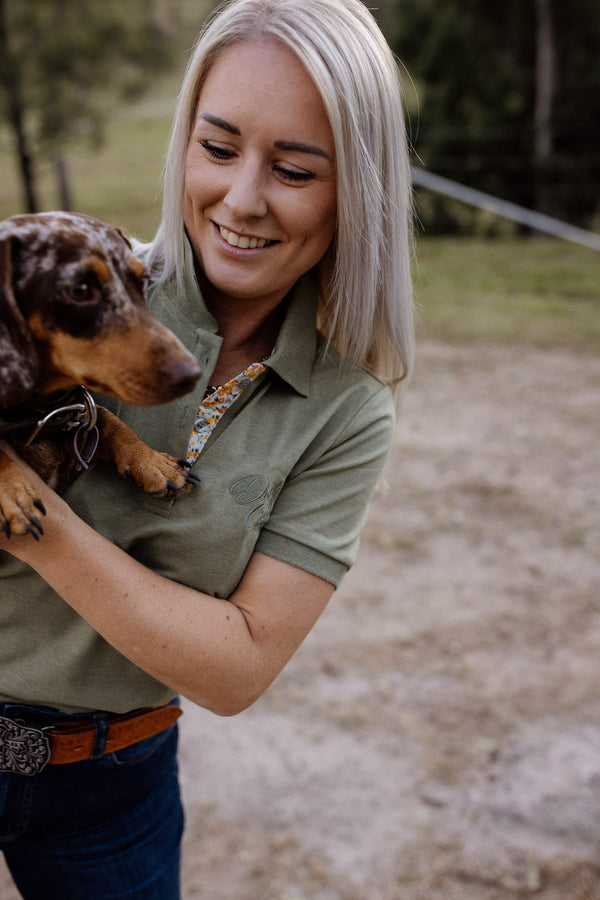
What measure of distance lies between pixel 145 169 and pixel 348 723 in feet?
70.4

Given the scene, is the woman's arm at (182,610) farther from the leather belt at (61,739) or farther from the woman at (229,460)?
the leather belt at (61,739)

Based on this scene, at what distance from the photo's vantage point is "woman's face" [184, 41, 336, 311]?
169 cm

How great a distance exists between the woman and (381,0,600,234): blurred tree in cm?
1612

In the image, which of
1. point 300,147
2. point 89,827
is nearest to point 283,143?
point 300,147

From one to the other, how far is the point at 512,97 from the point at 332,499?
58.7ft

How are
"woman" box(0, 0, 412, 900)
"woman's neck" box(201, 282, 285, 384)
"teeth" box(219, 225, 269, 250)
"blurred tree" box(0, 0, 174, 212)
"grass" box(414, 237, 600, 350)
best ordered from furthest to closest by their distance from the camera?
"blurred tree" box(0, 0, 174, 212), "grass" box(414, 237, 600, 350), "woman's neck" box(201, 282, 285, 384), "teeth" box(219, 225, 269, 250), "woman" box(0, 0, 412, 900)

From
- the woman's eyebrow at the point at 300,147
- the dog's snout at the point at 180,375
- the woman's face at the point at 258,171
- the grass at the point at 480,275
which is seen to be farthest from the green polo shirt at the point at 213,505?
the grass at the point at 480,275

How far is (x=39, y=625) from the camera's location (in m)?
1.74

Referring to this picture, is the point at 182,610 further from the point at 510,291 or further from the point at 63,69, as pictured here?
the point at 63,69

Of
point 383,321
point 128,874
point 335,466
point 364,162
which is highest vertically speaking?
point 364,162

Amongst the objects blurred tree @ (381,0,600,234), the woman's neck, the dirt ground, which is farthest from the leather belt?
blurred tree @ (381,0,600,234)

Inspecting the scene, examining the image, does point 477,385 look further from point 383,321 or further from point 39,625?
point 39,625

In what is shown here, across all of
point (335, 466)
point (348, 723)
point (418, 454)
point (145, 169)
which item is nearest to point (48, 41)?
point (145, 169)

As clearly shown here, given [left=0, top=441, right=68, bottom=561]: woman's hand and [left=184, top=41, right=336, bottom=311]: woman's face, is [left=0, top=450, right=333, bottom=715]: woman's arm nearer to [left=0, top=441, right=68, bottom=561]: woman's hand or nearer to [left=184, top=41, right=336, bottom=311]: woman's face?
[left=0, top=441, right=68, bottom=561]: woman's hand
